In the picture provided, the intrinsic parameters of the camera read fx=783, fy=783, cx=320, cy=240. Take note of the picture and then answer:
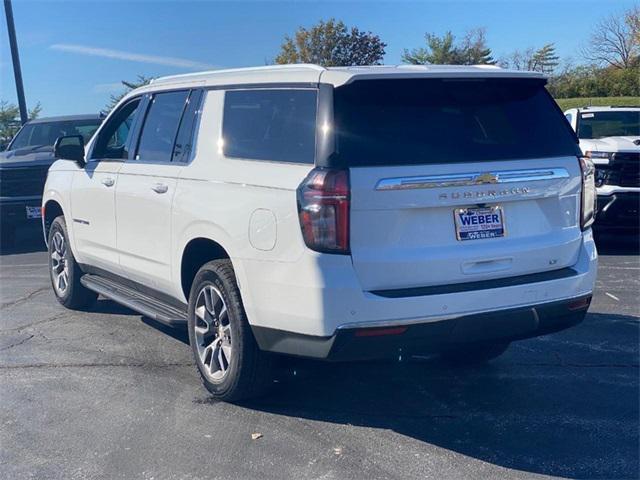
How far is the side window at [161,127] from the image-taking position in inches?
221

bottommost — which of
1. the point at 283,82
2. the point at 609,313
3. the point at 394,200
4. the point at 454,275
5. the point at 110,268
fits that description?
the point at 609,313

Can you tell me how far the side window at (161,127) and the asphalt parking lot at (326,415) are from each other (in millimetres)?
1548

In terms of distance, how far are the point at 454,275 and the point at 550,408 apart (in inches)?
50.0

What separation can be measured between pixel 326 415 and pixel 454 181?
165 cm

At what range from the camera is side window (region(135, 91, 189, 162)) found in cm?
561

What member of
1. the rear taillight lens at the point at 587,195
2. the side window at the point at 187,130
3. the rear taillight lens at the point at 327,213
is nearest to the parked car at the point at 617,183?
the rear taillight lens at the point at 587,195

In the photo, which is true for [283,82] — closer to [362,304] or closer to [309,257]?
[309,257]

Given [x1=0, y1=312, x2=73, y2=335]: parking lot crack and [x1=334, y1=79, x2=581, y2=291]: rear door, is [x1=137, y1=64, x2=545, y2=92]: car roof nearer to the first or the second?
[x1=334, y1=79, x2=581, y2=291]: rear door

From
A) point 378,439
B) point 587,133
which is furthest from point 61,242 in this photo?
point 587,133

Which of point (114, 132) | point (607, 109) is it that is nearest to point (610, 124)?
point (607, 109)

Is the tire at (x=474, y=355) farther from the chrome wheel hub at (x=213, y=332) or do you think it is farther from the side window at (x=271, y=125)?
the side window at (x=271, y=125)

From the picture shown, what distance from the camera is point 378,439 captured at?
4.41 m

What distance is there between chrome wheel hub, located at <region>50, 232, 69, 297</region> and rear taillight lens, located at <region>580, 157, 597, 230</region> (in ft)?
15.6

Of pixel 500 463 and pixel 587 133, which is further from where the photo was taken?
pixel 587 133
